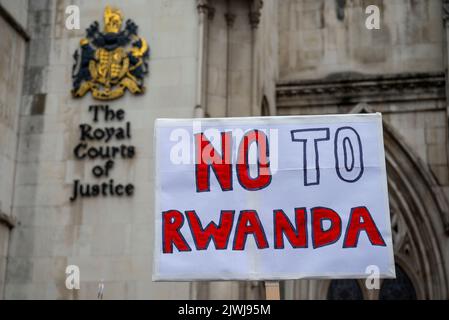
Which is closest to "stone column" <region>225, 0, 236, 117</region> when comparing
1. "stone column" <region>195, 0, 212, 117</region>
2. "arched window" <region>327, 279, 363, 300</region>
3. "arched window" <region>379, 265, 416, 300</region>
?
"stone column" <region>195, 0, 212, 117</region>

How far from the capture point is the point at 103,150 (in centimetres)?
1627

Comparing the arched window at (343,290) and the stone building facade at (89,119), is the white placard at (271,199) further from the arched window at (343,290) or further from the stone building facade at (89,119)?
the arched window at (343,290)

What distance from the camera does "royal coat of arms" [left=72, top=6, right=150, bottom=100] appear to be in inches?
650

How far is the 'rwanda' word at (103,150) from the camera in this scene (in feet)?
52.5

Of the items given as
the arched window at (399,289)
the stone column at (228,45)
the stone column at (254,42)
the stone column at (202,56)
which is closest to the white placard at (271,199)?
the stone column at (202,56)

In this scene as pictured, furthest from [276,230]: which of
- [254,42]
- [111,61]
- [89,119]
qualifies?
[254,42]

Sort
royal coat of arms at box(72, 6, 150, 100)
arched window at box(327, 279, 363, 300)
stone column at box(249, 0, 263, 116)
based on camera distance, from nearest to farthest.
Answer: royal coat of arms at box(72, 6, 150, 100)
stone column at box(249, 0, 263, 116)
arched window at box(327, 279, 363, 300)

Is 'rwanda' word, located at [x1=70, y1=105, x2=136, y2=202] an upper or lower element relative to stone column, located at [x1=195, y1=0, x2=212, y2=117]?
lower

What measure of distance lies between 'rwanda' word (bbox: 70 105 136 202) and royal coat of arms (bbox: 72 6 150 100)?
390 millimetres

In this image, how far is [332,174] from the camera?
721cm

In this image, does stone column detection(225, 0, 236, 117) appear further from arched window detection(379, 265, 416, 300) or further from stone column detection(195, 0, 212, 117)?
arched window detection(379, 265, 416, 300)

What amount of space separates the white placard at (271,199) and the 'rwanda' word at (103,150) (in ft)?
28.7

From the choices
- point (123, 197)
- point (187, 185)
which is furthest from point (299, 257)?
point (123, 197)

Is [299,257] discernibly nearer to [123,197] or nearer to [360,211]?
[360,211]
